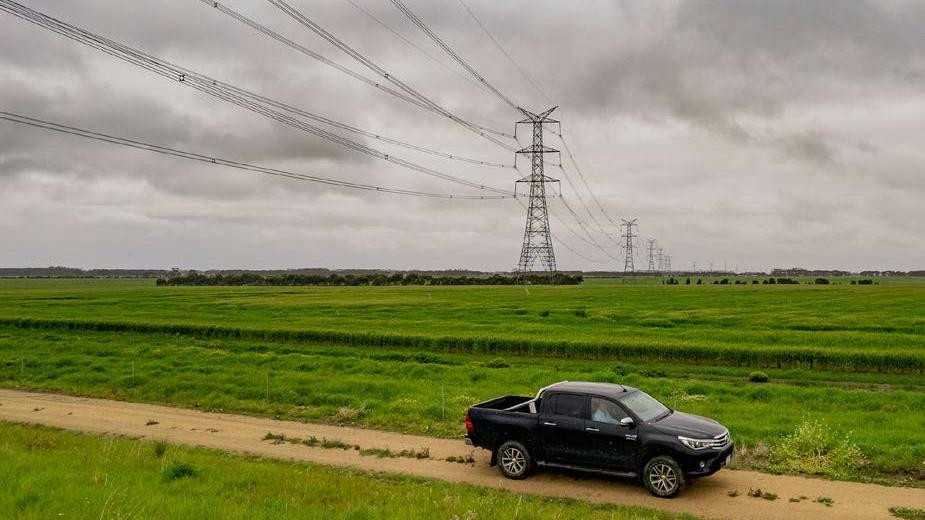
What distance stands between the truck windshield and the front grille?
1529 mm

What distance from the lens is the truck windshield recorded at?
1591 centimetres

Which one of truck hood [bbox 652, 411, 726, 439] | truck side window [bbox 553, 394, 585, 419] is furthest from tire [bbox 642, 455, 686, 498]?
truck side window [bbox 553, 394, 585, 419]

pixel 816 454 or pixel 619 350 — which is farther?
pixel 619 350

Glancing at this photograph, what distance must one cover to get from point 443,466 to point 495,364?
22.9m

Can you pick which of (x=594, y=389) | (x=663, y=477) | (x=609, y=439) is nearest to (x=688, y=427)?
(x=663, y=477)

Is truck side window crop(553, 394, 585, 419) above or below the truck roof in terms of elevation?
below

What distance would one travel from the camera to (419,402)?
26.3 m

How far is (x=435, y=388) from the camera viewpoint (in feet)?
98.2

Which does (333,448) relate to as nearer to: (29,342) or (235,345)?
(235,345)

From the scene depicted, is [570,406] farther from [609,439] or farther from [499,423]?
A: [499,423]

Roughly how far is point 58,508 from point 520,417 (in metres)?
10.2

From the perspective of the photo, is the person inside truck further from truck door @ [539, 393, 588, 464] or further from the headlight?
the headlight

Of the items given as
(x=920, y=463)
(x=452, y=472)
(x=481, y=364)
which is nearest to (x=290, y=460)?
(x=452, y=472)

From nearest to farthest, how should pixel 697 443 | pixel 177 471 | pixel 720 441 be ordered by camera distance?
pixel 177 471
pixel 697 443
pixel 720 441
